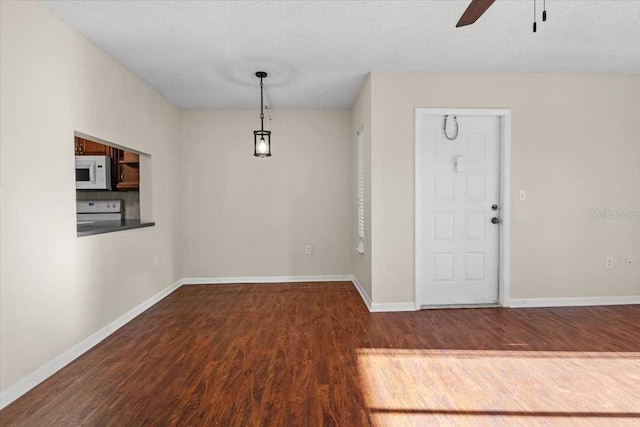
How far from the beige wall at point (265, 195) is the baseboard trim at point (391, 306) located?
1614 millimetres

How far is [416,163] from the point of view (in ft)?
13.2

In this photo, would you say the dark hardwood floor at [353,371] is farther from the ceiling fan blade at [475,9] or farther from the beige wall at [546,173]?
the ceiling fan blade at [475,9]

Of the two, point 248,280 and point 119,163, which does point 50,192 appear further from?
point 248,280

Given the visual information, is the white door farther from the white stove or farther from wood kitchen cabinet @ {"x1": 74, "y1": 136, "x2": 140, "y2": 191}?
the white stove

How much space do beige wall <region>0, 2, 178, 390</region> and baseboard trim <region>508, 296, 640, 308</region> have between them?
410 cm

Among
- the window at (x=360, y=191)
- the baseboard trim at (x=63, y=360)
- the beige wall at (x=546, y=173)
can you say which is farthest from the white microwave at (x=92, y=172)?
the beige wall at (x=546, y=173)

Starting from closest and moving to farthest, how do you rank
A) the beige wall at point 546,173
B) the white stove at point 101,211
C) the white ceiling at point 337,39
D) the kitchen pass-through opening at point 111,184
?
the white ceiling at point 337,39
the beige wall at point 546,173
the kitchen pass-through opening at point 111,184
the white stove at point 101,211

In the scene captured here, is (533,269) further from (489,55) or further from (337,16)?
(337,16)

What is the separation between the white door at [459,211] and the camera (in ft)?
13.6

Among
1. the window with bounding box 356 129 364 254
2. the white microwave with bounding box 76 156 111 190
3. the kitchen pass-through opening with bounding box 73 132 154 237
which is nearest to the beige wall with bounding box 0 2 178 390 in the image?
the kitchen pass-through opening with bounding box 73 132 154 237

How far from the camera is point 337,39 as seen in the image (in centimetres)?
320

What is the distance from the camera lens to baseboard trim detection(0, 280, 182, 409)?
225 cm

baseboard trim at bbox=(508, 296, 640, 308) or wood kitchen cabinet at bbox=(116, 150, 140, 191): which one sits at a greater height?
wood kitchen cabinet at bbox=(116, 150, 140, 191)

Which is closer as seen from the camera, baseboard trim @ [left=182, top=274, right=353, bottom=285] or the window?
the window
